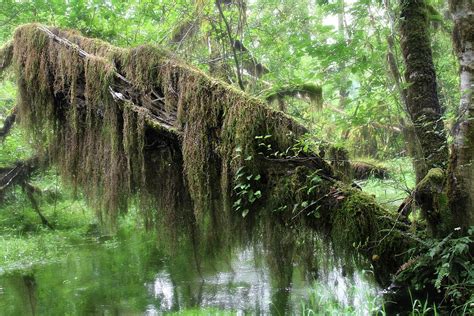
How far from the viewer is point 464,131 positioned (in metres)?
4.40

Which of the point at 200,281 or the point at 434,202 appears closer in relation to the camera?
the point at 434,202

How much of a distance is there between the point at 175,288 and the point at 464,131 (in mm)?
4951

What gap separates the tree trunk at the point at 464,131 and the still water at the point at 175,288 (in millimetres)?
1354

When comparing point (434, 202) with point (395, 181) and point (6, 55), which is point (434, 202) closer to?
point (395, 181)

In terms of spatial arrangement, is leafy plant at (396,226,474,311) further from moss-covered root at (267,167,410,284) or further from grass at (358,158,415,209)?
grass at (358,158,415,209)

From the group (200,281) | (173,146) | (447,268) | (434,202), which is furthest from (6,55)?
(447,268)

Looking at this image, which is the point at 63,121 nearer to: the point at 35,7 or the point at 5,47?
the point at 5,47

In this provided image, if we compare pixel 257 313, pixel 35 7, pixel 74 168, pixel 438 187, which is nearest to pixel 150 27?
pixel 35 7

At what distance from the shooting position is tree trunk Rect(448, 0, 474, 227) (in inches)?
172

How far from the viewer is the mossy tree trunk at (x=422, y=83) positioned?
5.34m

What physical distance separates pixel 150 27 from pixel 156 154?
4.47m

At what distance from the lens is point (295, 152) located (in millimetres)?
5324

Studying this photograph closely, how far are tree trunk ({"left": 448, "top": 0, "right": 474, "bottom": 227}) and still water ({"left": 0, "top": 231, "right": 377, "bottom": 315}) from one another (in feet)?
4.44

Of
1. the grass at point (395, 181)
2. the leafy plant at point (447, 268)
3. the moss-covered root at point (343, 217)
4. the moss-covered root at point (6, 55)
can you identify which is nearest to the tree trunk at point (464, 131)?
the leafy plant at point (447, 268)
